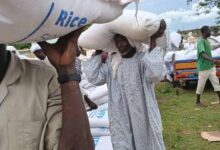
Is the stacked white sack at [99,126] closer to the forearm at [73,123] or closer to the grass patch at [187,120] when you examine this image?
the grass patch at [187,120]

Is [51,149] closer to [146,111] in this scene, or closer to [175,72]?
[146,111]

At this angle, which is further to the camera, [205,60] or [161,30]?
[205,60]

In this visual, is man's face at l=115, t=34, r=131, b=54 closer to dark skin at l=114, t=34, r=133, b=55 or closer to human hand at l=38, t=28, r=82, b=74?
dark skin at l=114, t=34, r=133, b=55

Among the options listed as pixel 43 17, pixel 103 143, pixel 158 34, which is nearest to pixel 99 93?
pixel 103 143

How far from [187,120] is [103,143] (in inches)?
132

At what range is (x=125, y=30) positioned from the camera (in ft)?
10.1

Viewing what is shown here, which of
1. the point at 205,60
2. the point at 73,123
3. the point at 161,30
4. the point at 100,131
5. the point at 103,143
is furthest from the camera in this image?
the point at 205,60

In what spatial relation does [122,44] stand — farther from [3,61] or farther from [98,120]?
[3,61]

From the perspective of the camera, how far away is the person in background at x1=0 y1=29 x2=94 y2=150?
51.6 inches

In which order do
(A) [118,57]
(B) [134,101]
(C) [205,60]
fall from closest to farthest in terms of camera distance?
(B) [134,101]
(A) [118,57]
(C) [205,60]

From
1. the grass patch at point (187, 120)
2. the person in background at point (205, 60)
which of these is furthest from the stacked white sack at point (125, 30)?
the person in background at point (205, 60)

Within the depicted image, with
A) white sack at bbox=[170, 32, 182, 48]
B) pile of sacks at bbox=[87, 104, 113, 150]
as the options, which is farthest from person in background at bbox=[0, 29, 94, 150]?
white sack at bbox=[170, 32, 182, 48]

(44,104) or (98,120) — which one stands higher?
(44,104)

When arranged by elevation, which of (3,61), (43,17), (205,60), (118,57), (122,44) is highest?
(43,17)
